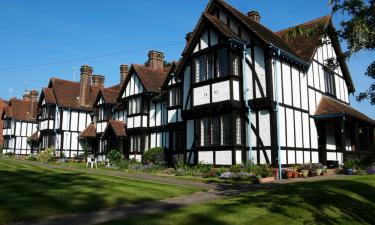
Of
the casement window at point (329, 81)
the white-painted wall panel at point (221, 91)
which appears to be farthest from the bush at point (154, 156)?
the casement window at point (329, 81)

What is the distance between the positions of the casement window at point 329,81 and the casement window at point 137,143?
53.9ft

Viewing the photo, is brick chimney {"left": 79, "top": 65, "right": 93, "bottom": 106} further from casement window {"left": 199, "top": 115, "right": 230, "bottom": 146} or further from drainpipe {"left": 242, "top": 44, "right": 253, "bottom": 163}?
drainpipe {"left": 242, "top": 44, "right": 253, "bottom": 163}

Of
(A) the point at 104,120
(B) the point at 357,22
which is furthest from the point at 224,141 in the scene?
(A) the point at 104,120

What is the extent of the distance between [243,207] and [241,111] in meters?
13.0

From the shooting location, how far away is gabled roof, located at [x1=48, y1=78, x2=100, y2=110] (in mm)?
45688

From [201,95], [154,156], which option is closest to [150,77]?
[154,156]

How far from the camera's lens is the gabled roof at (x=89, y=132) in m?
43.1

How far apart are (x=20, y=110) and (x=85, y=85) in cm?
1797

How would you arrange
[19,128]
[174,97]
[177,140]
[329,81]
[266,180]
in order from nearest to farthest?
[266,180], [329,81], [177,140], [174,97], [19,128]

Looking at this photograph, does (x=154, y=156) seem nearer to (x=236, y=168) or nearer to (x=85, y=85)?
(x=236, y=168)

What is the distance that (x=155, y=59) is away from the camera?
1575 inches

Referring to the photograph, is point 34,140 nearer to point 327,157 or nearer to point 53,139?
point 53,139

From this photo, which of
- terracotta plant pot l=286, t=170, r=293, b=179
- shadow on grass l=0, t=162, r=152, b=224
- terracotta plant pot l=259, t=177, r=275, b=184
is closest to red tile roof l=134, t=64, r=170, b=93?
terracotta plant pot l=286, t=170, r=293, b=179

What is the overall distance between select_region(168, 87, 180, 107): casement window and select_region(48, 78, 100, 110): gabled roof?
19086 millimetres
